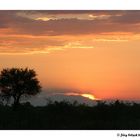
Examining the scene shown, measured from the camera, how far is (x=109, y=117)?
21.9 m

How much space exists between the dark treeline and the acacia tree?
1.26 metres

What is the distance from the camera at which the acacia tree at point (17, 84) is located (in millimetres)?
23500

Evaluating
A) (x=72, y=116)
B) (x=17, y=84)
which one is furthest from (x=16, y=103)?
(x=17, y=84)

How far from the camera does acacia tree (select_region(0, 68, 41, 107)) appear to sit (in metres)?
23.5

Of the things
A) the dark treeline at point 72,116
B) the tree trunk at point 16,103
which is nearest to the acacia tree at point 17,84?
the tree trunk at point 16,103

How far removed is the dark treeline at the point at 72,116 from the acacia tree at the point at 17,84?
126 cm

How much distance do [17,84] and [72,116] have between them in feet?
19.1

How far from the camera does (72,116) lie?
2169cm

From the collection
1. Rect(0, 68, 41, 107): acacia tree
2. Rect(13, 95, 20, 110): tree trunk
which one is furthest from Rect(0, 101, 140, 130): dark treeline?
Rect(0, 68, 41, 107): acacia tree

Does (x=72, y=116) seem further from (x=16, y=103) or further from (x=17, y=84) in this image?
(x=17, y=84)

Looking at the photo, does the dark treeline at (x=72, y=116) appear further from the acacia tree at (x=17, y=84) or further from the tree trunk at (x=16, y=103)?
the acacia tree at (x=17, y=84)
